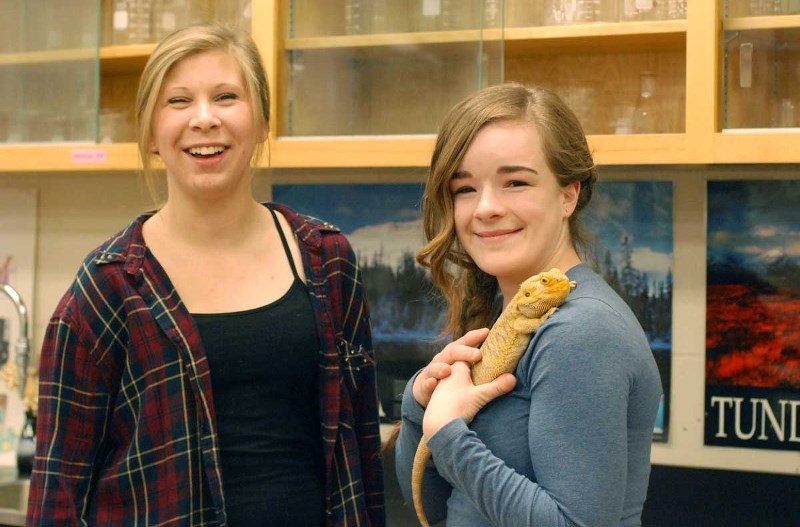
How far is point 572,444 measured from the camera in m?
0.97

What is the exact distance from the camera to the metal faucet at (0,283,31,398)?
282 cm

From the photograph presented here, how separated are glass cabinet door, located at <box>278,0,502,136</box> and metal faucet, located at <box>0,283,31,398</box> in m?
1.14

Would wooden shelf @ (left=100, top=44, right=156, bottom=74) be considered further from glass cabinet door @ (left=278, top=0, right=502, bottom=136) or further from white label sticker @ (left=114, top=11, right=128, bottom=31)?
glass cabinet door @ (left=278, top=0, right=502, bottom=136)

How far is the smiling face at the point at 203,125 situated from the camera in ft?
4.50

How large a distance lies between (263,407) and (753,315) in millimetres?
1372

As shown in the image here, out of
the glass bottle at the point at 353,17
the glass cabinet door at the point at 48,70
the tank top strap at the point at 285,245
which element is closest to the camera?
the tank top strap at the point at 285,245

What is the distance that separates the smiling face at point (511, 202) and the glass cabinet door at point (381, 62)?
1.03 meters

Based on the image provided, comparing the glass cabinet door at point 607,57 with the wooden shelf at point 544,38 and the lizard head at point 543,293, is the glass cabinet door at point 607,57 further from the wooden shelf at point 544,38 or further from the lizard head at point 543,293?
the lizard head at point 543,293

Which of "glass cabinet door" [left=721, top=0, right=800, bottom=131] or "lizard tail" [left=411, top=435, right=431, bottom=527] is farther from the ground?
"glass cabinet door" [left=721, top=0, right=800, bottom=131]

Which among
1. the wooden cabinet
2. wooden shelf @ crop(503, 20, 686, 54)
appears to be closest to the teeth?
the wooden cabinet

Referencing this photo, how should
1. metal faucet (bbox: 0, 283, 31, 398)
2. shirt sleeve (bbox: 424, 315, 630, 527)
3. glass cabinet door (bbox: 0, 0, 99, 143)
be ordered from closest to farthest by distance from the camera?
shirt sleeve (bbox: 424, 315, 630, 527) < glass cabinet door (bbox: 0, 0, 99, 143) < metal faucet (bbox: 0, 283, 31, 398)

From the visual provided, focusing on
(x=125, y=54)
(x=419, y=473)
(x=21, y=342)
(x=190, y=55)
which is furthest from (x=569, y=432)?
(x=21, y=342)

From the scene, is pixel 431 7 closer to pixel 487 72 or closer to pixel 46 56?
pixel 487 72

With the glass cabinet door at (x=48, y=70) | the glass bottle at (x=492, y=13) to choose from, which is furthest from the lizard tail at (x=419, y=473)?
the glass cabinet door at (x=48, y=70)
